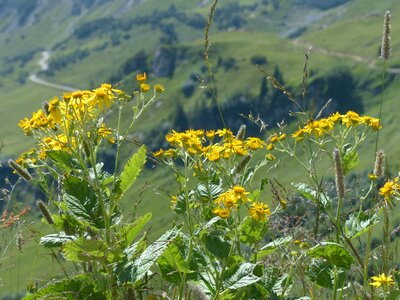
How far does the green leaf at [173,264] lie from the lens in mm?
4656

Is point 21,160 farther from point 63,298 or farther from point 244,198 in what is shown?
point 244,198

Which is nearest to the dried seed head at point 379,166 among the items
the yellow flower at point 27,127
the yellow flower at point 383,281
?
the yellow flower at point 383,281

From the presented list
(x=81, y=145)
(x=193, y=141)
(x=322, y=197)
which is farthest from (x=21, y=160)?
(x=322, y=197)

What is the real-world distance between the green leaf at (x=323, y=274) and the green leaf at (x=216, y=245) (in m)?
0.88

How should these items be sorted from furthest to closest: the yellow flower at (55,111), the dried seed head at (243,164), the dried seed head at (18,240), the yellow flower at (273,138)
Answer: the yellow flower at (273,138)
the dried seed head at (243,164)
the dried seed head at (18,240)
the yellow flower at (55,111)

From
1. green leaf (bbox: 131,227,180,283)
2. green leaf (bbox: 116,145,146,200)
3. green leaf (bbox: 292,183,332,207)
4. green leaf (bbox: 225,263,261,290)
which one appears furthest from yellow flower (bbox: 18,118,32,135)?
green leaf (bbox: 292,183,332,207)

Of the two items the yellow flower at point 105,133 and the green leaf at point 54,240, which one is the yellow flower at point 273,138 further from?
the green leaf at point 54,240

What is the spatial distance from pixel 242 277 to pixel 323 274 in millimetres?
874

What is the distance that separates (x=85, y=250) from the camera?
4.27 metres

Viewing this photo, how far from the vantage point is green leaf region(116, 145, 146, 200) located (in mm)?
4848

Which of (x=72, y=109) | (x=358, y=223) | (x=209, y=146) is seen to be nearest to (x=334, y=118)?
(x=358, y=223)

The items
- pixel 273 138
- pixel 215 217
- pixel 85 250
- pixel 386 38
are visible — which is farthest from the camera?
pixel 273 138

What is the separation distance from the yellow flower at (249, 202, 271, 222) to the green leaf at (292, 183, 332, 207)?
63 centimetres

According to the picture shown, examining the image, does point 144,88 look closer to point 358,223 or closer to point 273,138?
point 273,138
